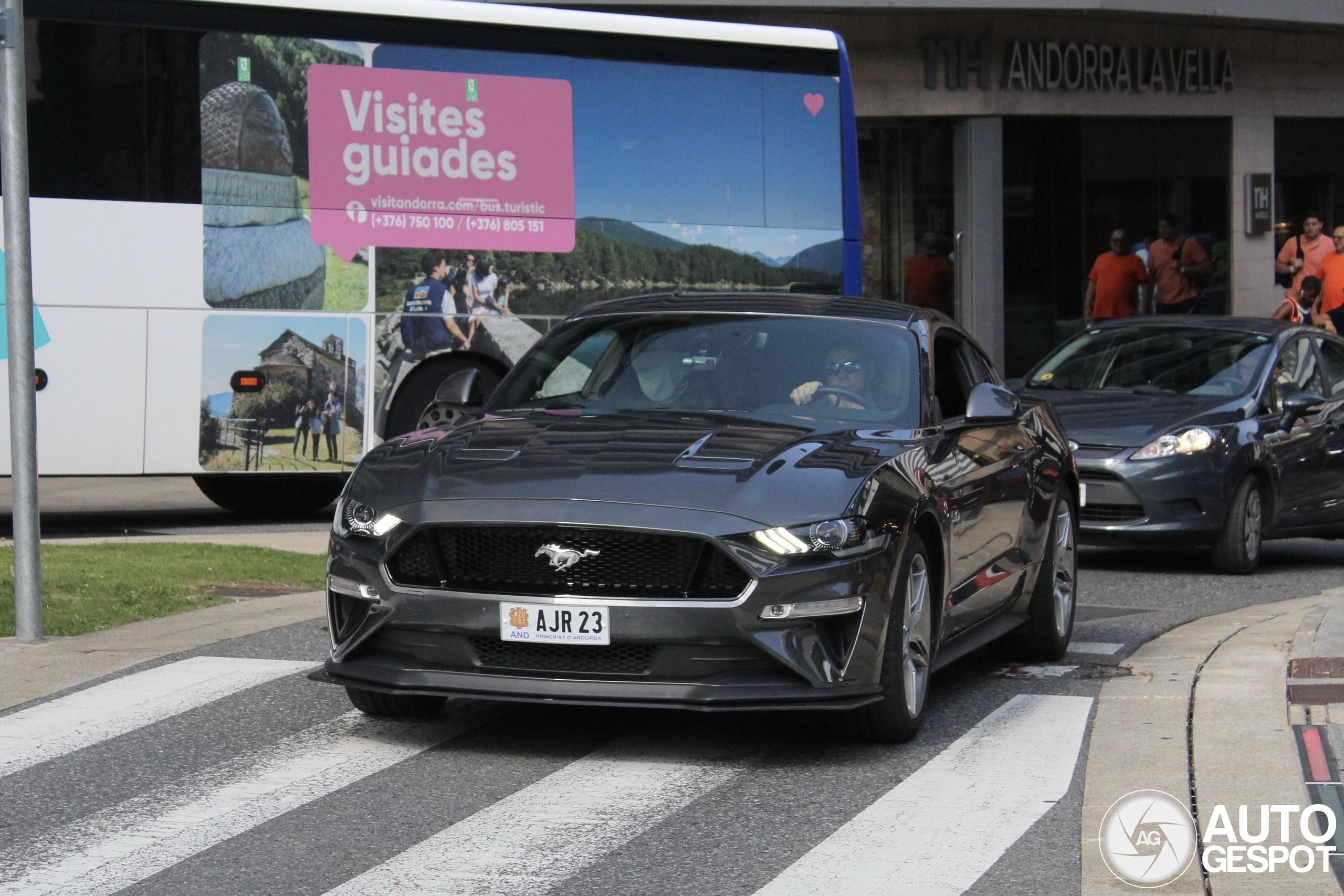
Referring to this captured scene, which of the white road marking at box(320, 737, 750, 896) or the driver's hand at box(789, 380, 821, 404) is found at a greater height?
the driver's hand at box(789, 380, 821, 404)

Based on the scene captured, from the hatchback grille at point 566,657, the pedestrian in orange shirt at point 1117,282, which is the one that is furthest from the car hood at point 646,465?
the pedestrian in orange shirt at point 1117,282

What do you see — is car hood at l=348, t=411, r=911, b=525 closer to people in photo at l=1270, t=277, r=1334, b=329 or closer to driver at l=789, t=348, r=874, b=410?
driver at l=789, t=348, r=874, b=410

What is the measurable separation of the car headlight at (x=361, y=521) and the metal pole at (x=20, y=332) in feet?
7.59

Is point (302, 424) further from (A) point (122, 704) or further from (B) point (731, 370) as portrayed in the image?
(B) point (731, 370)

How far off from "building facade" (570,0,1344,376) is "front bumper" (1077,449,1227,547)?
13467 mm

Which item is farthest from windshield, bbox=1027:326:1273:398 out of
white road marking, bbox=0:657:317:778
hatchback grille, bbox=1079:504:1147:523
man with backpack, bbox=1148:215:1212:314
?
man with backpack, bbox=1148:215:1212:314

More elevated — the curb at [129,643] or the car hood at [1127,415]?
the car hood at [1127,415]

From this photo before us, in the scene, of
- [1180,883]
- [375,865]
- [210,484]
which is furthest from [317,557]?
[1180,883]

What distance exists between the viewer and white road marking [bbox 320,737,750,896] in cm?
473

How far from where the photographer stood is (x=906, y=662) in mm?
6246

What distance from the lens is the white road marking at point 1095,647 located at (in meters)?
8.59

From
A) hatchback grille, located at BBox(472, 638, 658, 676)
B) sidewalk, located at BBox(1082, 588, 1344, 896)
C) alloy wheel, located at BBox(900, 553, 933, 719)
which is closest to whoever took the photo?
sidewalk, located at BBox(1082, 588, 1344, 896)

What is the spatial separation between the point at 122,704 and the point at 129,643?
4.69 feet

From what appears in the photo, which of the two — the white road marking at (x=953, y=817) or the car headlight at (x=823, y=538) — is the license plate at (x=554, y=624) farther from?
the white road marking at (x=953, y=817)
